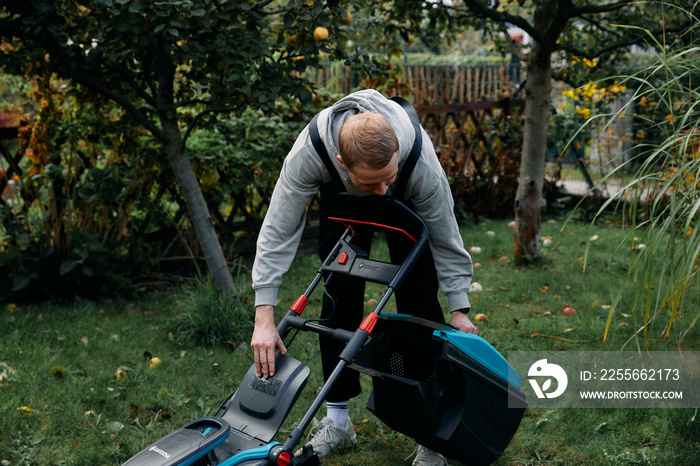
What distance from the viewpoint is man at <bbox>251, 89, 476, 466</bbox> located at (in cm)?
180

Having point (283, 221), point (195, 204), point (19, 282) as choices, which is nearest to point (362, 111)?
point (283, 221)

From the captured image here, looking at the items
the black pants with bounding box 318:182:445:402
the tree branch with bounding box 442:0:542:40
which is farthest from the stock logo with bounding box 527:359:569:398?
the tree branch with bounding box 442:0:542:40

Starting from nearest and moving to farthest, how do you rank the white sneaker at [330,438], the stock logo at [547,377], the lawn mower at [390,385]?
the lawn mower at [390,385]
the white sneaker at [330,438]
the stock logo at [547,377]

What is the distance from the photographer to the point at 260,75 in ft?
11.2

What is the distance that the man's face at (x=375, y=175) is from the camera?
5.86ft

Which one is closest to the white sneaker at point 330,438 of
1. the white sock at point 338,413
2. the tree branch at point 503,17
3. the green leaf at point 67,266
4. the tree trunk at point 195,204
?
the white sock at point 338,413

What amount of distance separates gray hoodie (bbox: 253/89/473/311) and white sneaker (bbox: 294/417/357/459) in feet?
2.50

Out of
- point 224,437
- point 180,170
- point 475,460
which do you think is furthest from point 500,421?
point 180,170

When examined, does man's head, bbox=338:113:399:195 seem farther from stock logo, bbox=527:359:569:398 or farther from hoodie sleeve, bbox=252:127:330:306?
stock logo, bbox=527:359:569:398

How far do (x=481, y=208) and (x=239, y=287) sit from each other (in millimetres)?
3424

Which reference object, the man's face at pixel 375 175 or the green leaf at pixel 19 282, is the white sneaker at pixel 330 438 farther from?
the green leaf at pixel 19 282

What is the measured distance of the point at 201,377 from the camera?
3.22 metres

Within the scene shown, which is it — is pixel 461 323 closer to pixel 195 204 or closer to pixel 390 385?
pixel 390 385

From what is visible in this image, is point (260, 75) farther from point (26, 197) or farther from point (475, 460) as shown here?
point (475, 460)
